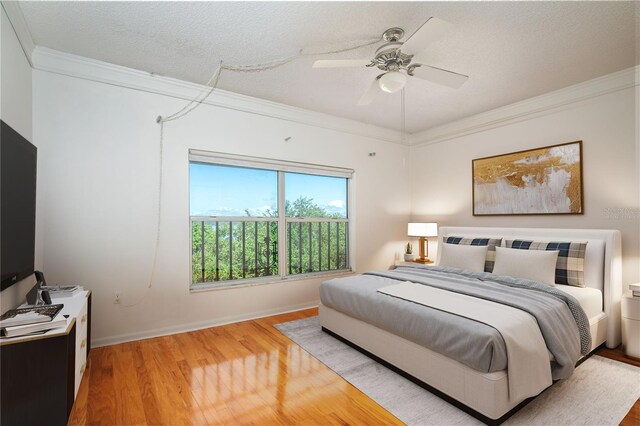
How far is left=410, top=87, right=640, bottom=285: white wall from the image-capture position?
3043 mm

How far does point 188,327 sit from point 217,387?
1284mm

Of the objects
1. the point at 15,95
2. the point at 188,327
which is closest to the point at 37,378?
the point at 188,327

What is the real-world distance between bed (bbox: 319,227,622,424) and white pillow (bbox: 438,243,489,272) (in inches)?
14.1

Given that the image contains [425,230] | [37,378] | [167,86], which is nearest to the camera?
[37,378]

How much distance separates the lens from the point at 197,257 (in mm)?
3514

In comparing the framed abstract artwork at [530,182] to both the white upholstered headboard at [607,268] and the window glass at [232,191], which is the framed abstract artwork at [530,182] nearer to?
the white upholstered headboard at [607,268]

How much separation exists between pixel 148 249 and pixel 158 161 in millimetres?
897

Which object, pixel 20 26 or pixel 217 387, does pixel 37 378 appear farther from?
pixel 20 26

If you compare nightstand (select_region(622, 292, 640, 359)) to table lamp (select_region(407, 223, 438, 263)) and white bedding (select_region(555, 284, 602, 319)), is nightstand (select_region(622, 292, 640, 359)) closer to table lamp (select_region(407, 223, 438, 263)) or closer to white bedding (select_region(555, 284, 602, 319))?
white bedding (select_region(555, 284, 602, 319))

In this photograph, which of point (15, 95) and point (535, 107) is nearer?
point (15, 95)

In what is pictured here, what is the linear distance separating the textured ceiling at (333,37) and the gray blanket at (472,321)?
2.01 meters

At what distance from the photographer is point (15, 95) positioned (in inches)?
87.4

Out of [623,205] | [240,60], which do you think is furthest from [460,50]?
[623,205]

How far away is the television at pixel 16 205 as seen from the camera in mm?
1687
